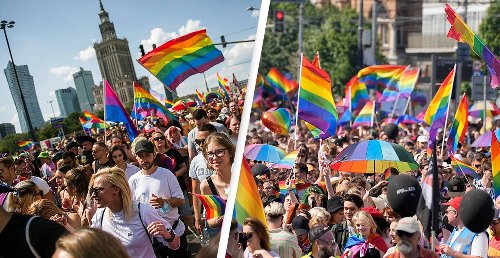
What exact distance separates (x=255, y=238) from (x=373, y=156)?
383cm

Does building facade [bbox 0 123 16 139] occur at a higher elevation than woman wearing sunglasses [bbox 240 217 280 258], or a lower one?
higher

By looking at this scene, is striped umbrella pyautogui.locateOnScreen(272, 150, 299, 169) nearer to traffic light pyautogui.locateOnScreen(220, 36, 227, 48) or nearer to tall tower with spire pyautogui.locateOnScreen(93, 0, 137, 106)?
tall tower with spire pyautogui.locateOnScreen(93, 0, 137, 106)

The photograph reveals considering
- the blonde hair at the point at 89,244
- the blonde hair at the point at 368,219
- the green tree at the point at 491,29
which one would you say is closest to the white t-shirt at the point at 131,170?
the blonde hair at the point at 368,219

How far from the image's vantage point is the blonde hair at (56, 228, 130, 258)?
5.63 feet

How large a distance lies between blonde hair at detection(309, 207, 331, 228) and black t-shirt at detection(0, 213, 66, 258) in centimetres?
237

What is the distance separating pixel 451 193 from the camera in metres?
6.30

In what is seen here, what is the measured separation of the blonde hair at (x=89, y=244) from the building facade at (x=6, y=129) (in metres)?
0.39

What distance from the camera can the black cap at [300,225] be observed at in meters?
4.28

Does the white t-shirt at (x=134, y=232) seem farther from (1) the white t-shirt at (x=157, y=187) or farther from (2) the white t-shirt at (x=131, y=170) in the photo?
(2) the white t-shirt at (x=131, y=170)

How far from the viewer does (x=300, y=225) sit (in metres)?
4.32

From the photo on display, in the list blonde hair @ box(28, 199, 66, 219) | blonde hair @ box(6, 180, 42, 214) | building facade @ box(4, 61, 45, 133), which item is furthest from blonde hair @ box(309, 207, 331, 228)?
building facade @ box(4, 61, 45, 133)

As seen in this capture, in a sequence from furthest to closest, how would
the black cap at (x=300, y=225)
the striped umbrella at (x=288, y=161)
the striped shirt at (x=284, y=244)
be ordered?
the striped umbrella at (x=288, y=161) < the black cap at (x=300, y=225) < the striped shirt at (x=284, y=244)

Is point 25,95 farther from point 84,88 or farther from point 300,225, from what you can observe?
point 300,225

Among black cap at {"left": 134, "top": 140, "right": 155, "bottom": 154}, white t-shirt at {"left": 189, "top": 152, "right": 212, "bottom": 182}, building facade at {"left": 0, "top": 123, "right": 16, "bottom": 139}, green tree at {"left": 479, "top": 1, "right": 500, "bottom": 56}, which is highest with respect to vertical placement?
building facade at {"left": 0, "top": 123, "right": 16, "bottom": 139}
